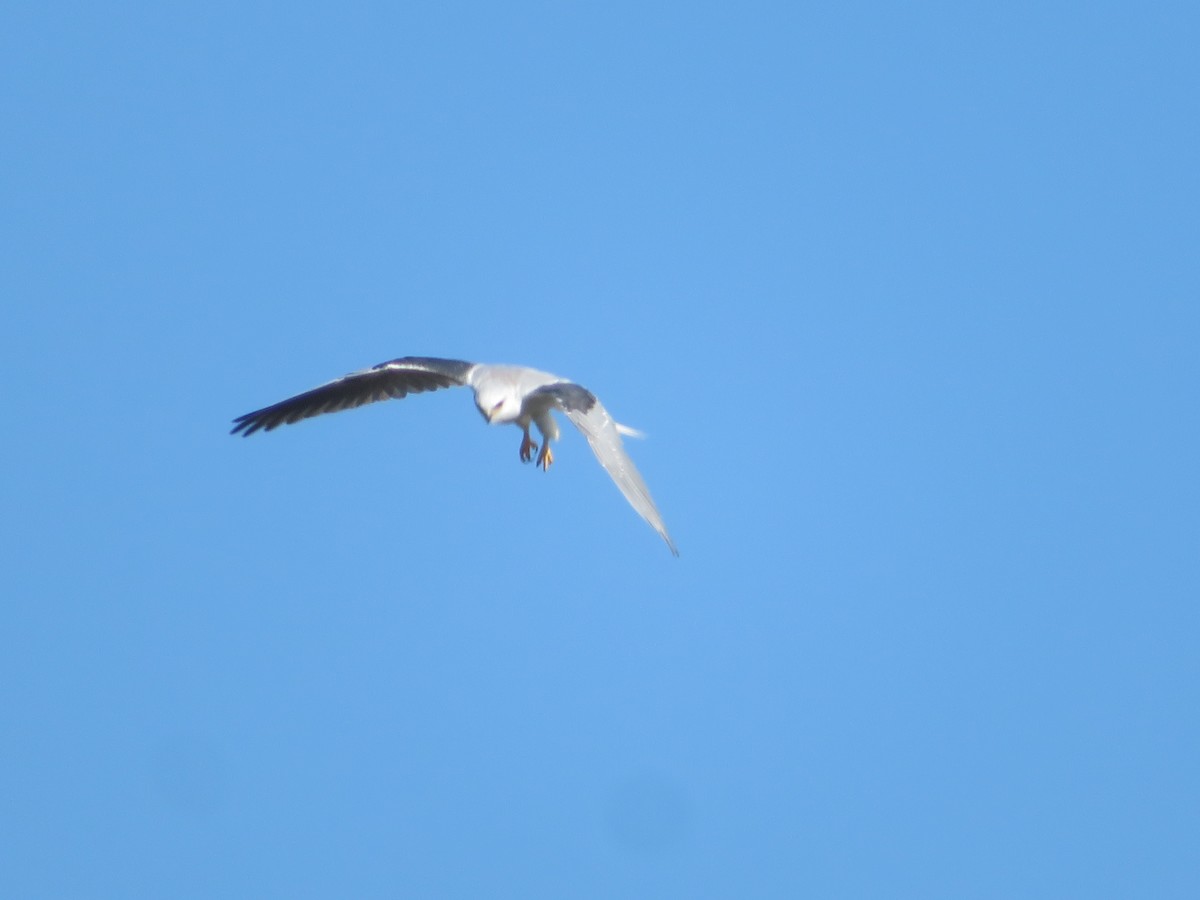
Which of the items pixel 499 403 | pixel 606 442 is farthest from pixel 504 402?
pixel 606 442

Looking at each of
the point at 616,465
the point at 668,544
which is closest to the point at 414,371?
the point at 616,465

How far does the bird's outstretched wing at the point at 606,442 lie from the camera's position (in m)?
7.65

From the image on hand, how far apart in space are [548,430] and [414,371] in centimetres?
108

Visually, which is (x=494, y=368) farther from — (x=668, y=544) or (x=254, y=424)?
(x=668, y=544)

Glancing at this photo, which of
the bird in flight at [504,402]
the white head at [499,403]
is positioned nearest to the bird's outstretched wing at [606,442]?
the bird in flight at [504,402]

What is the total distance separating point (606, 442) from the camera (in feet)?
27.0

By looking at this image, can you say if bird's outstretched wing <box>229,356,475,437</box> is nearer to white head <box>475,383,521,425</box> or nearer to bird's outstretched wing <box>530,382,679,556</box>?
white head <box>475,383,521,425</box>

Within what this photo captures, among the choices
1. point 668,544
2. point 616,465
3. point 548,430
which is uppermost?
point 548,430

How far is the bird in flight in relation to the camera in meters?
8.08

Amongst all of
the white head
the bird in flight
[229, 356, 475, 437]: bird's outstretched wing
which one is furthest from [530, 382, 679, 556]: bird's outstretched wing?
[229, 356, 475, 437]: bird's outstretched wing

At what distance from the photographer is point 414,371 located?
35.4 ft

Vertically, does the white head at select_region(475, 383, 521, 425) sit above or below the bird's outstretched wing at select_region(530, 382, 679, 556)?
above

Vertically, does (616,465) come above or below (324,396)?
below

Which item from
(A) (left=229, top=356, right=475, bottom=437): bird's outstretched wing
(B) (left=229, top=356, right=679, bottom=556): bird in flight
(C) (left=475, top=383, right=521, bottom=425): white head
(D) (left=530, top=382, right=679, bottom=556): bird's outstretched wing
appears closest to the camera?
(D) (left=530, top=382, right=679, bottom=556): bird's outstretched wing
